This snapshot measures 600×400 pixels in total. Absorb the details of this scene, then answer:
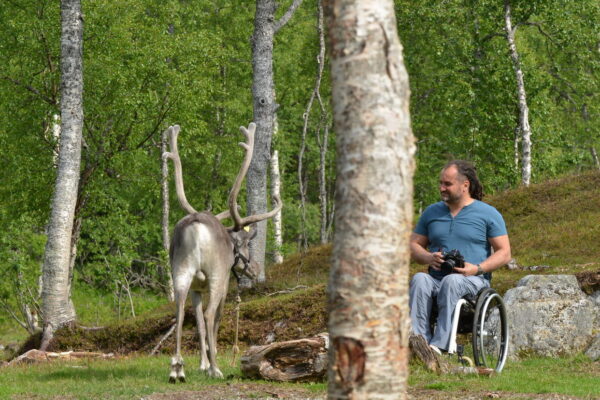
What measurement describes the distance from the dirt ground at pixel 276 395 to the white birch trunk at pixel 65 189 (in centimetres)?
720

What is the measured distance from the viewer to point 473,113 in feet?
107

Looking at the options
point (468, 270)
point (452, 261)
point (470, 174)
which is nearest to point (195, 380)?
point (452, 261)

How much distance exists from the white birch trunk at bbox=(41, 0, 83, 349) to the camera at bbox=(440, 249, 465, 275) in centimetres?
822

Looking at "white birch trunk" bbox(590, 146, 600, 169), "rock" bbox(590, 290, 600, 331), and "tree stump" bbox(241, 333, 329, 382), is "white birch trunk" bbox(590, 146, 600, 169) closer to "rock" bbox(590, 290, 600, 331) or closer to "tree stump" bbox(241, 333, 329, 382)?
"rock" bbox(590, 290, 600, 331)

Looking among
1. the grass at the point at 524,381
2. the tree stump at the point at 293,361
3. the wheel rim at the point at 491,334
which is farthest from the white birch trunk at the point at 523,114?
the tree stump at the point at 293,361

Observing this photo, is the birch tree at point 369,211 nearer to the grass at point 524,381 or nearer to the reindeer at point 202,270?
the grass at point 524,381

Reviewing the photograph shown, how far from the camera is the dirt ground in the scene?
8008mm

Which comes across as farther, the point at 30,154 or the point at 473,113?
the point at 473,113

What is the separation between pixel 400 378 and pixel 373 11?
5.33 ft

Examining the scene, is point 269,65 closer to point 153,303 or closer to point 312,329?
point 312,329

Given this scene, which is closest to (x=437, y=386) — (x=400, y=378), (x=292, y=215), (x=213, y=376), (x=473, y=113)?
(x=213, y=376)

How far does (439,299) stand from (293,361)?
5.24 feet

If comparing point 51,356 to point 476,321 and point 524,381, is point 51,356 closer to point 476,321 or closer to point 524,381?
point 476,321

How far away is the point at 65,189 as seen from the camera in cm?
1576
